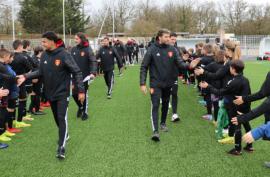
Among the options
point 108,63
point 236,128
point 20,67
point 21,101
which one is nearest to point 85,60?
point 20,67

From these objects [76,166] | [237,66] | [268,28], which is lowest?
[76,166]

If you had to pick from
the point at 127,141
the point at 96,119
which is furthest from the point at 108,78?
the point at 127,141

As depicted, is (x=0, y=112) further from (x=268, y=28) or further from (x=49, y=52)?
(x=268, y=28)

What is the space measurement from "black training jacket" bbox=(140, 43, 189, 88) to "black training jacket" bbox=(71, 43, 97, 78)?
102 inches

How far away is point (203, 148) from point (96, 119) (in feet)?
12.1

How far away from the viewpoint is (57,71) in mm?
6516

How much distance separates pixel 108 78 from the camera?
1355cm

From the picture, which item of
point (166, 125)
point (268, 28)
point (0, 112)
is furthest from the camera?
point (268, 28)

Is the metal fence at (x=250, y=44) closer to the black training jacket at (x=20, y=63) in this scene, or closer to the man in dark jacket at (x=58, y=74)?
the black training jacket at (x=20, y=63)

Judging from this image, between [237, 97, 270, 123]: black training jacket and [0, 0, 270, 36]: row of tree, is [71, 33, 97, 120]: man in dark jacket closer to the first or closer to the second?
[237, 97, 270, 123]: black training jacket

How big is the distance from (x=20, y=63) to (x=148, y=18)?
61165 millimetres

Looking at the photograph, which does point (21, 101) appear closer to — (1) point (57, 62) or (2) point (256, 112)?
(1) point (57, 62)

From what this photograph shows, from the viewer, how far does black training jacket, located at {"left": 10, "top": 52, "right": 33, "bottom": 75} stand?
9.08 meters

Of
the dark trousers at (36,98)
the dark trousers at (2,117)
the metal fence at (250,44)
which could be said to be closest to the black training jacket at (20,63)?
the dark trousers at (36,98)
